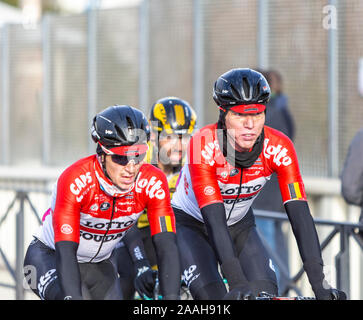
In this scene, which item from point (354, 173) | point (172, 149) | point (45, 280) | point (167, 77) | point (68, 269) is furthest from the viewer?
point (167, 77)

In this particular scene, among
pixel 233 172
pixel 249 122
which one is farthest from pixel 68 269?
pixel 249 122

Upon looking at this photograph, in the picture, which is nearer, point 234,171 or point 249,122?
point 249,122

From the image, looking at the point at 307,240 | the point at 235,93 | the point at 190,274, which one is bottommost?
the point at 190,274

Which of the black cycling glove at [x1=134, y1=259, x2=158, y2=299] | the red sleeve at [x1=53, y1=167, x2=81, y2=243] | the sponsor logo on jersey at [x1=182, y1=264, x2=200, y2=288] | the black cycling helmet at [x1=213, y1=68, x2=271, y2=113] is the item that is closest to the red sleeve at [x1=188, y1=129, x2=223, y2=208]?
the black cycling helmet at [x1=213, y1=68, x2=271, y2=113]

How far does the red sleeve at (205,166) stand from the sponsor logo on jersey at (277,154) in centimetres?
29

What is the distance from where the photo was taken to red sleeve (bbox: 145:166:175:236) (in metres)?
4.09

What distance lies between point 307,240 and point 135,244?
160cm

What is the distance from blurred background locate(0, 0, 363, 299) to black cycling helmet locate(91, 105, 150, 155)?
2454 millimetres

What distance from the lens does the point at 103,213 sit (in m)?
4.28

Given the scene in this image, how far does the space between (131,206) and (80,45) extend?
819 cm

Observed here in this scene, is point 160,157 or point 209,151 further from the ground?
point 209,151

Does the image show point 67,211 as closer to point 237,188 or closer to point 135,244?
point 237,188

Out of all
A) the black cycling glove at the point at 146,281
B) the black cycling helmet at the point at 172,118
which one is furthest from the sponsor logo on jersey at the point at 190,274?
the black cycling helmet at the point at 172,118

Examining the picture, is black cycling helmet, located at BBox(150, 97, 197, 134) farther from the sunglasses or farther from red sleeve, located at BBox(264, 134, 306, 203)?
the sunglasses
